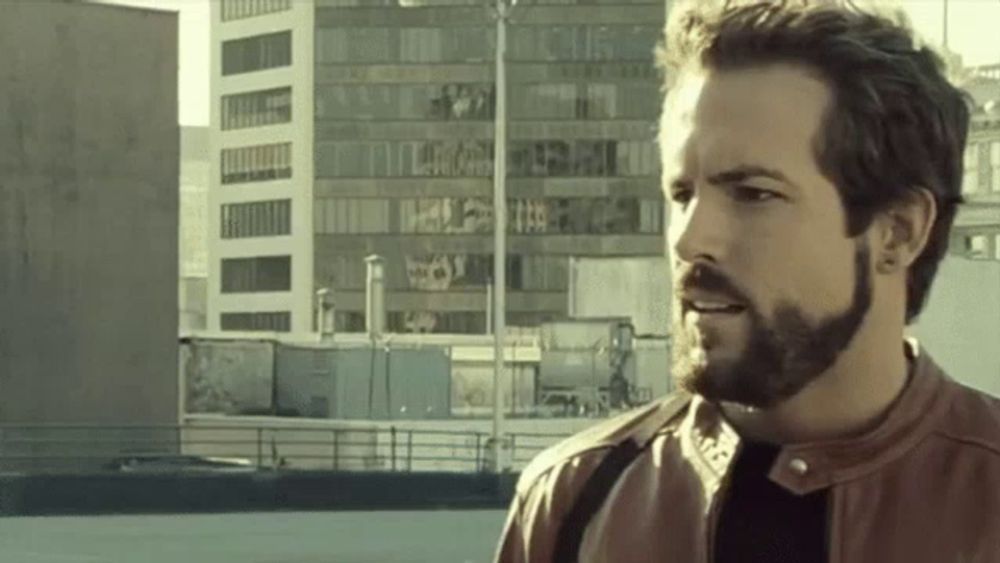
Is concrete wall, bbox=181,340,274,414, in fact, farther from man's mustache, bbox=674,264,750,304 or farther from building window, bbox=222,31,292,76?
building window, bbox=222,31,292,76

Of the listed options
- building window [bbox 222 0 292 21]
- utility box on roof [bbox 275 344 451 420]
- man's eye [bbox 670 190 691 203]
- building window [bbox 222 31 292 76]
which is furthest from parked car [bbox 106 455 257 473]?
building window [bbox 222 0 292 21]

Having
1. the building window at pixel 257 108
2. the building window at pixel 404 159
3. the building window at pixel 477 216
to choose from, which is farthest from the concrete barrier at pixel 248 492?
the building window at pixel 257 108

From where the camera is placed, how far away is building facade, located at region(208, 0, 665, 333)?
12144 cm

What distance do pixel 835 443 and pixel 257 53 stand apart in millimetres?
122515

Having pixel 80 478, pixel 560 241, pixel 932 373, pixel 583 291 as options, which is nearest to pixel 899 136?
pixel 932 373

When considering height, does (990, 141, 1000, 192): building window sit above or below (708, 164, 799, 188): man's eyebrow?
above

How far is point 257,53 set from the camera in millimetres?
124312

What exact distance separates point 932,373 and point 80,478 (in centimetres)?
3243

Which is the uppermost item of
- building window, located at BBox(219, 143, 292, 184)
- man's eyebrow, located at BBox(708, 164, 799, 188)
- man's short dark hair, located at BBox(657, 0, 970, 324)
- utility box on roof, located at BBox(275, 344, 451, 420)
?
building window, located at BBox(219, 143, 292, 184)

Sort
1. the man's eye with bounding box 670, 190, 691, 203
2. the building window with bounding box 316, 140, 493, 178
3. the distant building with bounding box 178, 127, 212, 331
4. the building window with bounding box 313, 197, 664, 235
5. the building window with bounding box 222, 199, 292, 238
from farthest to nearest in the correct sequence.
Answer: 1. the distant building with bounding box 178, 127, 212, 331
2. the building window with bounding box 222, 199, 292, 238
3. the building window with bounding box 316, 140, 493, 178
4. the building window with bounding box 313, 197, 664, 235
5. the man's eye with bounding box 670, 190, 691, 203

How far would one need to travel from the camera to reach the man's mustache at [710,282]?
9.23 ft

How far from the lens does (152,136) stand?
53750 mm

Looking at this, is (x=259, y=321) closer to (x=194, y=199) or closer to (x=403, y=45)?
(x=403, y=45)

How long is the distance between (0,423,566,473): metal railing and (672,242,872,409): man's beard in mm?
38174
